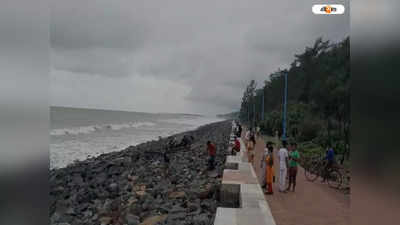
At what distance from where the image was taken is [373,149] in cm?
101

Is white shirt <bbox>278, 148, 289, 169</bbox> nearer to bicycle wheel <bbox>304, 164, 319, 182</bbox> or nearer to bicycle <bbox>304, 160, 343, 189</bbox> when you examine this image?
bicycle <bbox>304, 160, 343, 189</bbox>

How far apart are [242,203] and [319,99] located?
16.5 metres

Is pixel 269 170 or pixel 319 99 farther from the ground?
pixel 319 99

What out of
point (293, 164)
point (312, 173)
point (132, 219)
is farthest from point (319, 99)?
point (132, 219)

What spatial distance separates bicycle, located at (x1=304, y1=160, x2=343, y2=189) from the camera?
7.20 metres

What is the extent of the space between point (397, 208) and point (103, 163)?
45.5 ft

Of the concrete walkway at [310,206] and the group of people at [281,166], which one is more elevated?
the group of people at [281,166]

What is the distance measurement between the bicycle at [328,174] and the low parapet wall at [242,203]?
2358mm

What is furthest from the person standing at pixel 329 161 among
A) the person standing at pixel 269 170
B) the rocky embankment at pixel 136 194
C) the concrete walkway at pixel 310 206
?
the rocky embankment at pixel 136 194

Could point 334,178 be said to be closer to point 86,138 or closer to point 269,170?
point 269,170

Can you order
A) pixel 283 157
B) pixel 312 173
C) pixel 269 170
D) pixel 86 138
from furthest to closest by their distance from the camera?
pixel 86 138 → pixel 312 173 → pixel 283 157 → pixel 269 170

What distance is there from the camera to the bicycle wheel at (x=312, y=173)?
26.3ft

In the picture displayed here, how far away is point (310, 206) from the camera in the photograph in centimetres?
542

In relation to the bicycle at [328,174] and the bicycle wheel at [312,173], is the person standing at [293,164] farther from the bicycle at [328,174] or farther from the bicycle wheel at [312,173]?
the bicycle wheel at [312,173]
